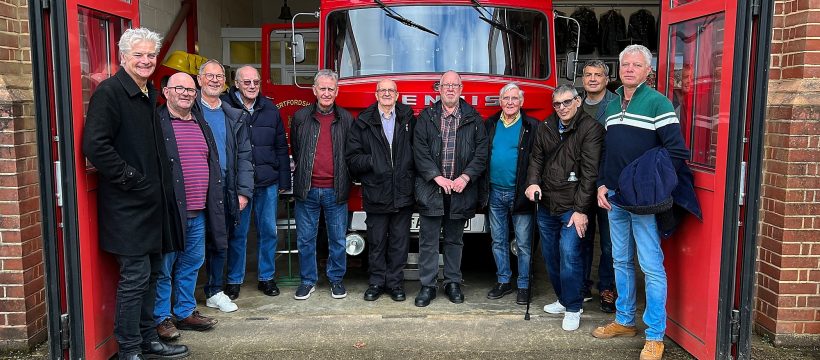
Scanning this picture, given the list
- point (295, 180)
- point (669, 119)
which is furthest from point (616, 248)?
point (295, 180)

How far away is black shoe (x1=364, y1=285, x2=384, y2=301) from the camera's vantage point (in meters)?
5.10

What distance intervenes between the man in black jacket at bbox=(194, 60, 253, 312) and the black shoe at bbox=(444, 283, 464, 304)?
1.64 metres

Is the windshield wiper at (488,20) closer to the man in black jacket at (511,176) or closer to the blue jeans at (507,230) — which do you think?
the man in black jacket at (511,176)

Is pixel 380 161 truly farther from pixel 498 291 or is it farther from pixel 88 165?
pixel 88 165

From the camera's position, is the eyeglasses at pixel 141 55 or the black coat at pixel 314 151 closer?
the eyeglasses at pixel 141 55

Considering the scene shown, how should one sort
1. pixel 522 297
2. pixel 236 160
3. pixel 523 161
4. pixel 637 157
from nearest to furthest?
pixel 637 157 < pixel 236 160 < pixel 523 161 < pixel 522 297

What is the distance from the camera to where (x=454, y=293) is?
5074 mm

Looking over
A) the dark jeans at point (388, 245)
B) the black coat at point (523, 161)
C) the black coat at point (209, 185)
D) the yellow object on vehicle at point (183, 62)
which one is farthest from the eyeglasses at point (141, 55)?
the yellow object on vehicle at point (183, 62)

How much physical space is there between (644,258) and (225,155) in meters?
2.88

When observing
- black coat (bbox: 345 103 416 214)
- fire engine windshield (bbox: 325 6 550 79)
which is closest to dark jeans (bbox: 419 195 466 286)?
black coat (bbox: 345 103 416 214)

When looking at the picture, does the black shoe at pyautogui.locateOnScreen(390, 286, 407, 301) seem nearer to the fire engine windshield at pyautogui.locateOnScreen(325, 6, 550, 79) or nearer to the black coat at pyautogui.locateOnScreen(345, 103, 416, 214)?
the black coat at pyautogui.locateOnScreen(345, 103, 416, 214)

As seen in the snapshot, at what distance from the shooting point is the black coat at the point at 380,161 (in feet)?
15.9

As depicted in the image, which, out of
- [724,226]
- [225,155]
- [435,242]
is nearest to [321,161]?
[225,155]

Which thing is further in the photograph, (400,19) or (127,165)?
(400,19)
